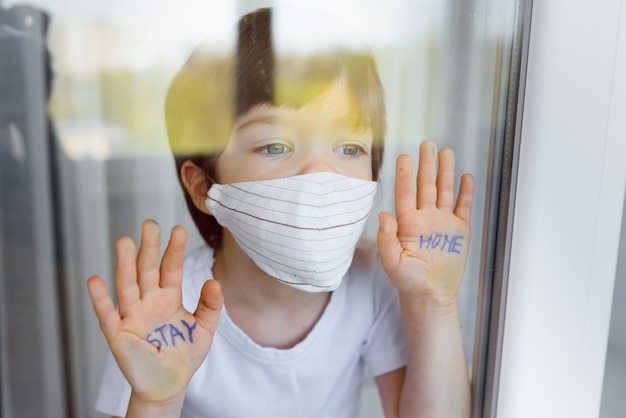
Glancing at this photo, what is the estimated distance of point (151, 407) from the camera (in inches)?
21.7

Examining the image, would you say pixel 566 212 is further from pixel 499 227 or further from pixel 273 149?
pixel 273 149

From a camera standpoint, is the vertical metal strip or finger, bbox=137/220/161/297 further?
the vertical metal strip

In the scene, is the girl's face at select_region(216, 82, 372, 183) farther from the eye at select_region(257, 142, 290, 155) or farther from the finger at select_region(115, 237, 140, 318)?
the finger at select_region(115, 237, 140, 318)

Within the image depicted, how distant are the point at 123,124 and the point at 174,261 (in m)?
0.20

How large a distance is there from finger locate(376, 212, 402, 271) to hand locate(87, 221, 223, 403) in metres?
0.20

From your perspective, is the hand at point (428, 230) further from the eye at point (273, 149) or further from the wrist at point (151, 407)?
the wrist at point (151, 407)

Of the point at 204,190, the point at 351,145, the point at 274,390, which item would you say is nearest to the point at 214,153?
the point at 204,190

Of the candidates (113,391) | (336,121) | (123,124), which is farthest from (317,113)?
(113,391)

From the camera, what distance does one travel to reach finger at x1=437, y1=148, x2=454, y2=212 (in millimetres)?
642

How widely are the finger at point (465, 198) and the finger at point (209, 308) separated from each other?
0.30 meters

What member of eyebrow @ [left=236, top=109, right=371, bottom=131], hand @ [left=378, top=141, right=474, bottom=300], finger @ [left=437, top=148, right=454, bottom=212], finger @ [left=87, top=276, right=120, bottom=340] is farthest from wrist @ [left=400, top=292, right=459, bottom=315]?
finger @ [left=87, top=276, right=120, bottom=340]

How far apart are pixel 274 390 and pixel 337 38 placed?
1.32 ft

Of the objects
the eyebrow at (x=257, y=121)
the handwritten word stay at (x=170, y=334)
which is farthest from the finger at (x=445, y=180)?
the handwritten word stay at (x=170, y=334)

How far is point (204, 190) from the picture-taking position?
1.86 ft
